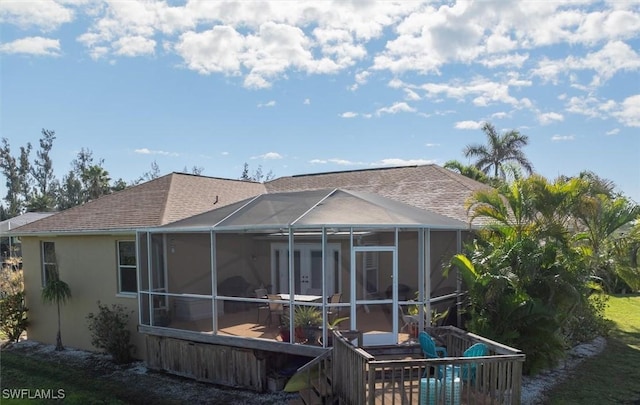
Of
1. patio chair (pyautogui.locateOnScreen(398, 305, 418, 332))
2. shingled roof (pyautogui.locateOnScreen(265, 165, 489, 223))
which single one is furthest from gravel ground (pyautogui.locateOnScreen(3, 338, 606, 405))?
shingled roof (pyautogui.locateOnScreen(265, 165, 489, 223))

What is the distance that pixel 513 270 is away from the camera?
372 inches

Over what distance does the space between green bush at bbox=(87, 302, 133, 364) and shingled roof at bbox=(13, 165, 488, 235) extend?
239 cm

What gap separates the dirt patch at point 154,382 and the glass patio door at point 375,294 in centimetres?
228

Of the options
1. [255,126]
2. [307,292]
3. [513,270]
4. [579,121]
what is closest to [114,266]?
[307,292]

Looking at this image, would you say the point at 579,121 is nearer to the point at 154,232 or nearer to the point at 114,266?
the point at 154,232

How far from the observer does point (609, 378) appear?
10352 mm

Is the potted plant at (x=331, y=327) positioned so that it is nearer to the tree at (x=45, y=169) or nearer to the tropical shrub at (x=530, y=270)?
the tropical shrub at (x=530, y=270)

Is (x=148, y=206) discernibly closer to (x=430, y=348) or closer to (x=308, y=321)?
(x=308, y=321)

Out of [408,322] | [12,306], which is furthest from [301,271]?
[12,306]

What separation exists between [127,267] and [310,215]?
6514 millimetres

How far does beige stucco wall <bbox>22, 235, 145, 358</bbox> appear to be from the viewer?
512 inches

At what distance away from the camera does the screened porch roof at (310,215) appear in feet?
29.7

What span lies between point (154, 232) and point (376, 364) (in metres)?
7.16

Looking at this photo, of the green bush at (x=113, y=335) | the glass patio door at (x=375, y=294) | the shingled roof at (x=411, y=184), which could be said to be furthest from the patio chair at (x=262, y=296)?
the shingled roof at (x=411, y=184)
